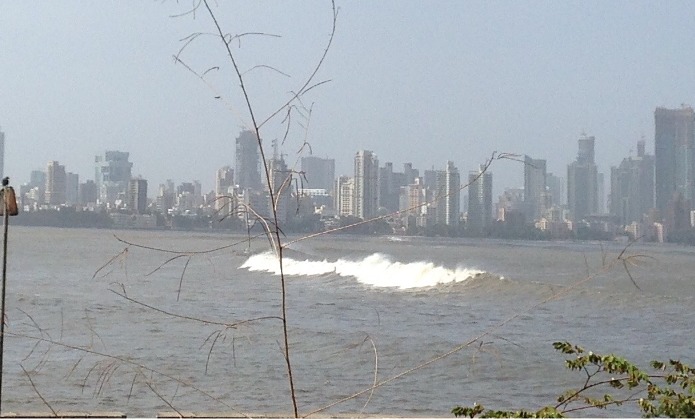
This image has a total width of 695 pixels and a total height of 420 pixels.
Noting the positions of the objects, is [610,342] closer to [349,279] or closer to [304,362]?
[304,362]

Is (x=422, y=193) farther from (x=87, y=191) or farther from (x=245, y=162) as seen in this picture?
(x=87, y=191)

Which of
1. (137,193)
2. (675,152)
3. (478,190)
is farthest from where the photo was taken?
(675,152)

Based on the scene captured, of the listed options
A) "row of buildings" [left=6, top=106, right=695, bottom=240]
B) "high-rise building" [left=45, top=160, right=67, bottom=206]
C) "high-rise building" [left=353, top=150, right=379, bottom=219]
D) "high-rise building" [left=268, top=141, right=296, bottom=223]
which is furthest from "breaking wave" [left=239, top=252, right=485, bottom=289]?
"high-rise building" [left=268, top=141, right=296, bottom=223]

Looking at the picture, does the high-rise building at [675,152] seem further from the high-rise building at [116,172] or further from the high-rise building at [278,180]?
the high-rise building at [278,180]

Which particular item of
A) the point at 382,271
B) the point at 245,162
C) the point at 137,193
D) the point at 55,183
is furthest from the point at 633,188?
the point at 245,162

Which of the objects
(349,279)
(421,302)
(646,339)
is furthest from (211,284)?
(646,339)

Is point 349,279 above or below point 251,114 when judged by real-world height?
below

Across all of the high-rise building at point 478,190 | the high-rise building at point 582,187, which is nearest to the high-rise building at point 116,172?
the high-rise building at point 478,190
